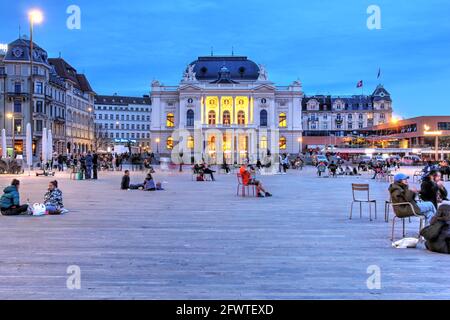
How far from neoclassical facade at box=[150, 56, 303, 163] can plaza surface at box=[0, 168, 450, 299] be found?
273ft

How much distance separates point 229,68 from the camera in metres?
107

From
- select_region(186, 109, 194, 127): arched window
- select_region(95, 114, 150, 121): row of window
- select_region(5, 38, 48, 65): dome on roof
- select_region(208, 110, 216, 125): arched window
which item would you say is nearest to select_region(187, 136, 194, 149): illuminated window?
select_region(186, 109, 194, 127): arched window

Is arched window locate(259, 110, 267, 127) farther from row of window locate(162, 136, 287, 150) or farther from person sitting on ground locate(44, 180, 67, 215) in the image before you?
person sitting on ground locate(44, 180, 67, 215)

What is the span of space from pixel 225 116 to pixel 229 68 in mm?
11869

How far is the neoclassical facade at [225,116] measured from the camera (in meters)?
99.3

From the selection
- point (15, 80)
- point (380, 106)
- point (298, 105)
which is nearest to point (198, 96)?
point (298, 105)

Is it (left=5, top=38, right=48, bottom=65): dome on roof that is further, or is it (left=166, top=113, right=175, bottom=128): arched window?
(left=166, top=113, right=175, bottom=128): arched window

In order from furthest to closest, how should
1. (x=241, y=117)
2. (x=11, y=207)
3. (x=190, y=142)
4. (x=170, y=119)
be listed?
(x=170, y=119) → (x=241, y=117) → (x=190, y=142) → (x=11, y=207)

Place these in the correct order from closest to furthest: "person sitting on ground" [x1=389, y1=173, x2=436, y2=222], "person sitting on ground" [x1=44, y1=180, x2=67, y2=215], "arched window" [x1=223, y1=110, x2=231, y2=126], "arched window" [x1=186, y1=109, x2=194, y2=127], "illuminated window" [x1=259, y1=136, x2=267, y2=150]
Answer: "person sitting on ground" [x1=389, y1=173, x2=436, y2=222]
"person sitting on ground" [x1=44, y1=180, x2=67, y2=215]
"illuminated window" [x1=259, y1=136, x2=267, y2=150]
"arched window" [x1=186, y1=109, x2=194, y2=127]
"arched window" [x1=223, y1=110, x2=231, y2=126]

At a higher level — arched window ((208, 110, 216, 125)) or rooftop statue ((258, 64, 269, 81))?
rooftop statue ((258, 64, 269, 81))

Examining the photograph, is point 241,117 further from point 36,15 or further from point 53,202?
point 53,202

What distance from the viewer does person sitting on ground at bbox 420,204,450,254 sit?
8.79 m

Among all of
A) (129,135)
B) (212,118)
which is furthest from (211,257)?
(129,135)
